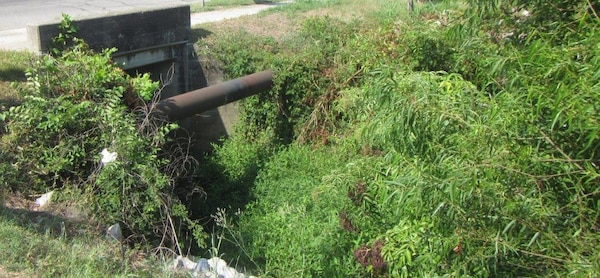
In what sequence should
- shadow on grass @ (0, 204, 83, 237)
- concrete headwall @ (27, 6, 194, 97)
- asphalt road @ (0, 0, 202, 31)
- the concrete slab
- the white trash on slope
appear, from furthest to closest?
asphalt road @ (0, 0, 202, 31) → the concrete slab → concrete headwall @ (27, 6, 194, 97) → shadow on grass @ (0, 204, 83, 237) → the white trash on slope

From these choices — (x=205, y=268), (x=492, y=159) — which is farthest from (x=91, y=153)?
(x=492, y=159)

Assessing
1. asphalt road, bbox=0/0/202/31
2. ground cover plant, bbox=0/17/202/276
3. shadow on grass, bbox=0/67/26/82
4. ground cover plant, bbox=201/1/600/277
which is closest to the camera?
ground cover plant, bbox=201/1/600/277

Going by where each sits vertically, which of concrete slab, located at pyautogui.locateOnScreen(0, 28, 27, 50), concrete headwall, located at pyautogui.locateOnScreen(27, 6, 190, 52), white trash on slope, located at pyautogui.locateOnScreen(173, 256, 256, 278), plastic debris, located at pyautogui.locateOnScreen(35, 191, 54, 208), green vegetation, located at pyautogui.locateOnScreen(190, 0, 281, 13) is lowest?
white trash on slope, located at pyautogui.locateOnScreen(173, 256, 256, 278)

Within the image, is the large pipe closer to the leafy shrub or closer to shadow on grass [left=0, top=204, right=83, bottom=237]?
the leafy shrub

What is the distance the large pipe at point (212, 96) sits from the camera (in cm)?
945

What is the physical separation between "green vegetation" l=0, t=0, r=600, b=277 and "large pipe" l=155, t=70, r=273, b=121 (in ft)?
1.18

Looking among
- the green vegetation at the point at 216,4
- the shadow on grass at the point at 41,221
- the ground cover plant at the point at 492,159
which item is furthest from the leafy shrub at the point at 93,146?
the green vegetation at the point at 216,4

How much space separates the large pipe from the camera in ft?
31.0

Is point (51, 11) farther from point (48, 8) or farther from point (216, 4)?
point (216, 4)

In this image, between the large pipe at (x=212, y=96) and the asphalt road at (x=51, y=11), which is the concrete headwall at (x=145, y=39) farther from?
the large pipe at (x=212, y=96)

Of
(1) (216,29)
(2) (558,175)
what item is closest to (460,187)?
(2) (558,175)

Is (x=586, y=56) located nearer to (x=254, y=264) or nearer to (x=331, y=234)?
(x=331, y=234)

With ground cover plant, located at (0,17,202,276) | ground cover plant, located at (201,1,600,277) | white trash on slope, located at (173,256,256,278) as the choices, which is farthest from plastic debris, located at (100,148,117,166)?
ground cover plant, located at (201,1,600,277)

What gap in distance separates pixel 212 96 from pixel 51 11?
7.87m
